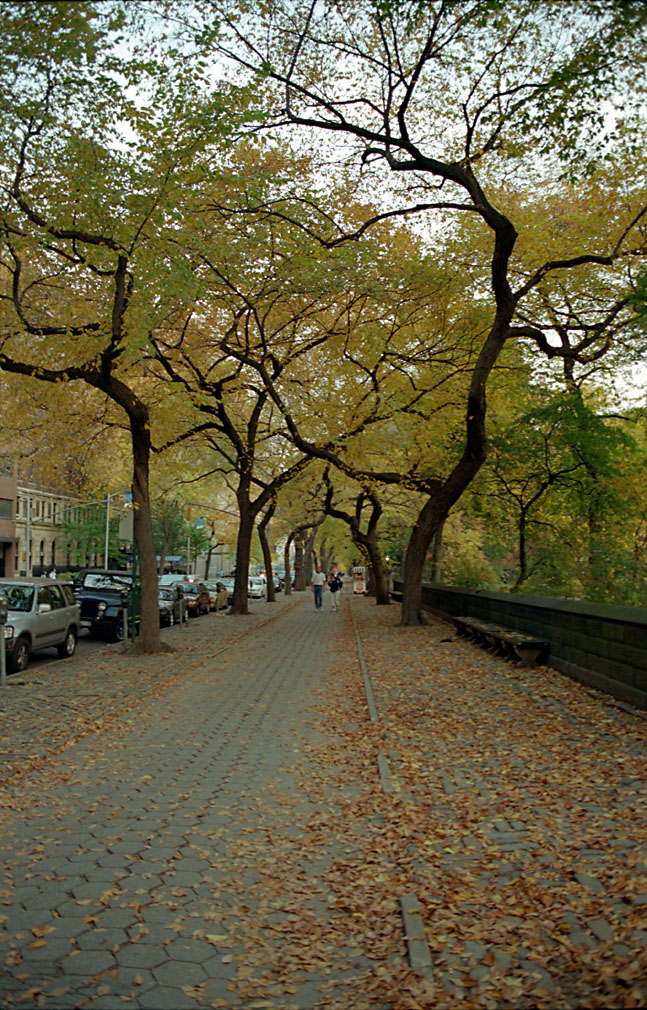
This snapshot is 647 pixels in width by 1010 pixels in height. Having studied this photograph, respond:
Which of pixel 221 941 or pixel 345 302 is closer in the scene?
pixel 221 941

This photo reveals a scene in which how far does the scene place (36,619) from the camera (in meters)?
17.0

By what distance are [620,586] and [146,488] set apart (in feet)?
32.3

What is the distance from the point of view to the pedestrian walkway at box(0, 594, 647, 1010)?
401 cm

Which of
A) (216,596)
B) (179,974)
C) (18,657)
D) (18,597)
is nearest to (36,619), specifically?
(18,597)

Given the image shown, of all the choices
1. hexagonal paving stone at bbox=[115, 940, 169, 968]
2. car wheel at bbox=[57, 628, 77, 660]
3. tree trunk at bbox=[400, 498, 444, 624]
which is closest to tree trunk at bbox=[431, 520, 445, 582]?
tree trunk at bbox=[400, 498, 444, 624]

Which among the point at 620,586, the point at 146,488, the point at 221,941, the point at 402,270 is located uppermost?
the point at 402,270

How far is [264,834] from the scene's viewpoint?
627cm

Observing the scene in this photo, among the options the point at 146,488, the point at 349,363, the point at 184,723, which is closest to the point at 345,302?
the point at 349,363

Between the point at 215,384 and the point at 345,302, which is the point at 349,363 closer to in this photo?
the point at 345,302

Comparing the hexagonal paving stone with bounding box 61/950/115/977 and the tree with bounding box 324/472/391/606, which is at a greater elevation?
the tree with bounding box 324/472/391/606

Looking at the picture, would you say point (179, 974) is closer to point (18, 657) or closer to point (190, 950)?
point (190, 950)

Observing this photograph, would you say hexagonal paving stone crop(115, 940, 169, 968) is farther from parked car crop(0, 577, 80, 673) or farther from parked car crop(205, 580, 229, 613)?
parked car crop(205, 580, 229, 613)

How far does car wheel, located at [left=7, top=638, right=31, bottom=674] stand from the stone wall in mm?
9796

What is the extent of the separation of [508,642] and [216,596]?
29905 millimetres
